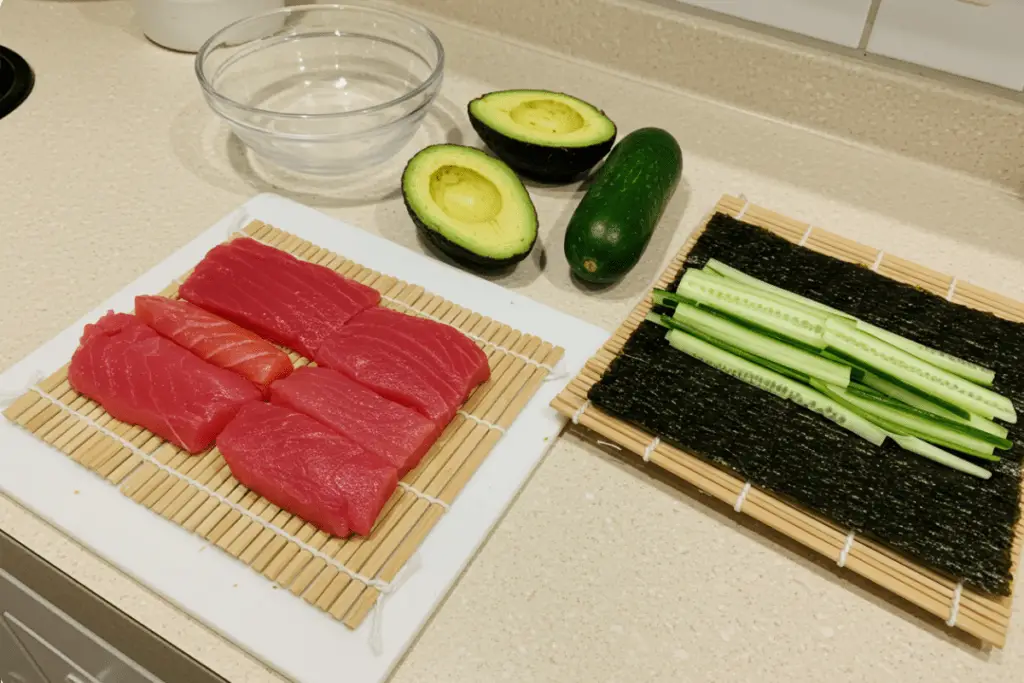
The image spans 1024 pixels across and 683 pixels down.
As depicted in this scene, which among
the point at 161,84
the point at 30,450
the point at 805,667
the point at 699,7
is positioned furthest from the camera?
the point at 161,84

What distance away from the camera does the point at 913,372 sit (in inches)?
30.5

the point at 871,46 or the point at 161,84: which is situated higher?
the point at 871,46

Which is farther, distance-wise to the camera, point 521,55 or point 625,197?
point 521,55

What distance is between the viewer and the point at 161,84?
127 cm

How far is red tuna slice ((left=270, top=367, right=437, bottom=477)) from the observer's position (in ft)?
2.43

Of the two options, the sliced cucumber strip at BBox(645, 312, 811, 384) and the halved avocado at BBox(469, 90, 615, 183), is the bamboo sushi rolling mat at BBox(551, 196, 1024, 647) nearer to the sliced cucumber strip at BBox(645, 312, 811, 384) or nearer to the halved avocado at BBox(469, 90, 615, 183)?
the sliced cucumber strip at BBox(645, 312, 811, 384)

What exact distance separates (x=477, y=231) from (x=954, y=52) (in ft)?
2.24

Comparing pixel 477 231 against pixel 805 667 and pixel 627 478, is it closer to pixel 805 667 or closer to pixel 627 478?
pixel 627 478

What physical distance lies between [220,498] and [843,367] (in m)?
0.64

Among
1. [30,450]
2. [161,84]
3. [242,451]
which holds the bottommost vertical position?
[30,450]

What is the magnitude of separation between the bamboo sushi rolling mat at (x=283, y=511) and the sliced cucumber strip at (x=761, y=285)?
21 cm

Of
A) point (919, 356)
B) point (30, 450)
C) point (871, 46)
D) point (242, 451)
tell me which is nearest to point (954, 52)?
point (871, 46)

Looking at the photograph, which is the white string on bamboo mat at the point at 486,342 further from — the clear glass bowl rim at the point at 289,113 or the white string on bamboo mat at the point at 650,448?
the clear glass bowl rim at the point at 289,113

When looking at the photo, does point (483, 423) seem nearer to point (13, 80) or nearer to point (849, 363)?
point (849, 363)
